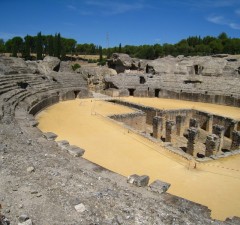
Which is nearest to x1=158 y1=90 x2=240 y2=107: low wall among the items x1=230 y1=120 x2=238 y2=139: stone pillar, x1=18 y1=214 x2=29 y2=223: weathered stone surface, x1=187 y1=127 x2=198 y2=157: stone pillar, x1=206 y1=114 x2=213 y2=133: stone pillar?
x1=206 y1=114 x2=213 y2=133: stone pillar

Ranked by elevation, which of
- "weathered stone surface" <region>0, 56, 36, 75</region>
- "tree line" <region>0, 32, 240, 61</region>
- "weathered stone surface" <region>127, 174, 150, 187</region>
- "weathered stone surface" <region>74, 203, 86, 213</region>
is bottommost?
"weathered stone surface" <region>127, 174, 150, 187</region>

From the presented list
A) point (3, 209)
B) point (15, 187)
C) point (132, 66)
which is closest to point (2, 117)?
point (15, 187)

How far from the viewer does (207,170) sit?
897cm

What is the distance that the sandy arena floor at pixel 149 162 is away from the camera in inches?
285

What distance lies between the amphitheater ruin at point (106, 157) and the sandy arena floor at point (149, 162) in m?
0.03

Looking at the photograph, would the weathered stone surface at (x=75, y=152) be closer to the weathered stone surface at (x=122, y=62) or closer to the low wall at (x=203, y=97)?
the low wall at (x=203, y=97)

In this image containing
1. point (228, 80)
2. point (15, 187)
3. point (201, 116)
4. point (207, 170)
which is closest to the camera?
point (15, 187)

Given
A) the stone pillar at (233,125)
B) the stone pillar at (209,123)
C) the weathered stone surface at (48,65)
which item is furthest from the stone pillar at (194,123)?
the weathered stone surface at (48,65)

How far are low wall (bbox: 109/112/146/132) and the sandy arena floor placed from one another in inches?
46.4

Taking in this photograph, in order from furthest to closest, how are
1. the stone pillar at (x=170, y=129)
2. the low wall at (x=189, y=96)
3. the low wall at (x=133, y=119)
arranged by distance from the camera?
the low wall at (x=189, y=96) → the low wall at (x=133, y=119) → the stone pillar at (x=170, y=129)

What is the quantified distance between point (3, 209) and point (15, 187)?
871mm

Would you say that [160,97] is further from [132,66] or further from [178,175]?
[178,175]

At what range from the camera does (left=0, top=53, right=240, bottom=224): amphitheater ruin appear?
4.90 meters

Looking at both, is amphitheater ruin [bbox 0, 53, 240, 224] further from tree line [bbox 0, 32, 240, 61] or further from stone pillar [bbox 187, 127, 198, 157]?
tree line [bbox 0, 32, 240, 61]
